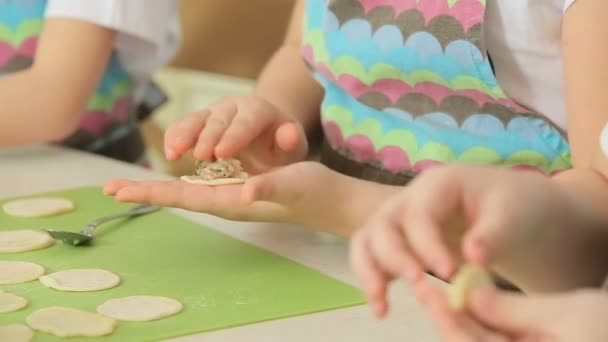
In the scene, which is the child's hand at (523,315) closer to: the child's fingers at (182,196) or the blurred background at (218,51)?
the child's fingers at (182,196)

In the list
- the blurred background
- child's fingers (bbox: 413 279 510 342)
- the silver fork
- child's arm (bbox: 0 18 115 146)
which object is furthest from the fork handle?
the blurred background

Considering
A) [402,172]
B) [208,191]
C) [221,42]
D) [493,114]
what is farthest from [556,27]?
[221,42]

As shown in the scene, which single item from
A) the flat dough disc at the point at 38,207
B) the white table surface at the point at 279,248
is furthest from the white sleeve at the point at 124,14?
the flat dough disc at the point at 38,207

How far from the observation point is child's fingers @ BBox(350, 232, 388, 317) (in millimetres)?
463

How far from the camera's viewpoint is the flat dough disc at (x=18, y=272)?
0.69 meters

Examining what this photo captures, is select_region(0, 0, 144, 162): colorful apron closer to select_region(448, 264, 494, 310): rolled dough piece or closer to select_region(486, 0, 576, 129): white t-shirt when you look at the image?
select_region(486, 0, 576, 129): white t-shirt

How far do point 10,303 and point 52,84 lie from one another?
487 millimetres

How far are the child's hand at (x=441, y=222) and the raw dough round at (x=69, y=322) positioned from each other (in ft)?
0.63

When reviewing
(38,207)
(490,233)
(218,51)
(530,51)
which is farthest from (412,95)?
(218,51)

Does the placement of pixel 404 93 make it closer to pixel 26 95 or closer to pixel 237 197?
pixel 237 197

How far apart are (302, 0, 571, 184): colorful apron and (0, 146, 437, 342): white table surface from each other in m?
0.14

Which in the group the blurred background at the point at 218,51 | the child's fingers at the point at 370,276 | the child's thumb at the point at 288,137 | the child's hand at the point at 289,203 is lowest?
the blurred background at the point at 218,51

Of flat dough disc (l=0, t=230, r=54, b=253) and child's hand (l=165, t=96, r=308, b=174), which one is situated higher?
child's hand (l=165, t=96, r=308, b=174)

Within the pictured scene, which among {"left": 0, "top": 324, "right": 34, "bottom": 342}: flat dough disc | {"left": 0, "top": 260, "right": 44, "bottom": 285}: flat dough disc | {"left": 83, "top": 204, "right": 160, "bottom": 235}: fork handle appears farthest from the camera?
{"left": 83, "top": 204, "right": 160, "bottom": 235}: fork handle
